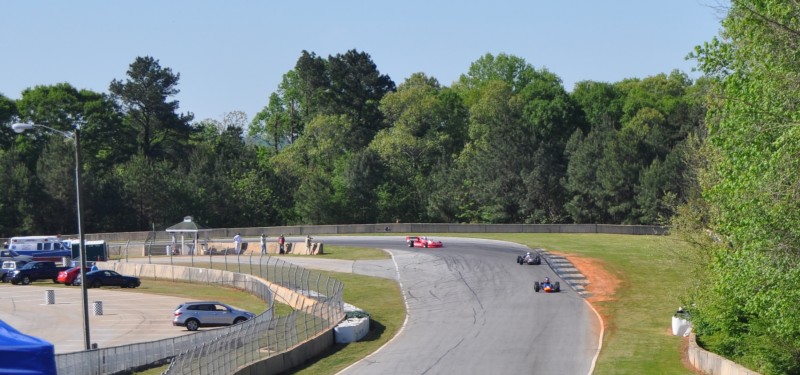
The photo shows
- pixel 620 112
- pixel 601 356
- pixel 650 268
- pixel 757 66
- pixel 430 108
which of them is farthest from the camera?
pixel 620 112

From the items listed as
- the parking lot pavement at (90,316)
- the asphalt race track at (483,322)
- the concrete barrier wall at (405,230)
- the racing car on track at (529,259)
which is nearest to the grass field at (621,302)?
the asphalt race track at (483,322)

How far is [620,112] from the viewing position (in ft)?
461

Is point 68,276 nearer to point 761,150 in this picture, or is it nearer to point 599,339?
point 599,339

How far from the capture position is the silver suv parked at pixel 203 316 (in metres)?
44.6

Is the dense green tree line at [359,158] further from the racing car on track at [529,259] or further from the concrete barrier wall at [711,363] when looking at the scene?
the concrete barrier wall at [711,363]

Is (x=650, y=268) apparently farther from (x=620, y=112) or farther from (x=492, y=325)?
(x=620, y=112)

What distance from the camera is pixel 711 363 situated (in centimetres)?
3253

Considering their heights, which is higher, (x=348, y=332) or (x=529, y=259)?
(x=529, y=259)

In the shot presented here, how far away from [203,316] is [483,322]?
12897mm

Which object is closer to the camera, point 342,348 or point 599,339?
point 342,348

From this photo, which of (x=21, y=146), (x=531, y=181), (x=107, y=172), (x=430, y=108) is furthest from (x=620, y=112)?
(x=21, y=146)

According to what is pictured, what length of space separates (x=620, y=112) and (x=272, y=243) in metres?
72.0

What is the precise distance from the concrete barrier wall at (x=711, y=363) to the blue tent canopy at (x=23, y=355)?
73.7ft

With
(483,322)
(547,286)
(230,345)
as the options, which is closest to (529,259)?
(547,286)
